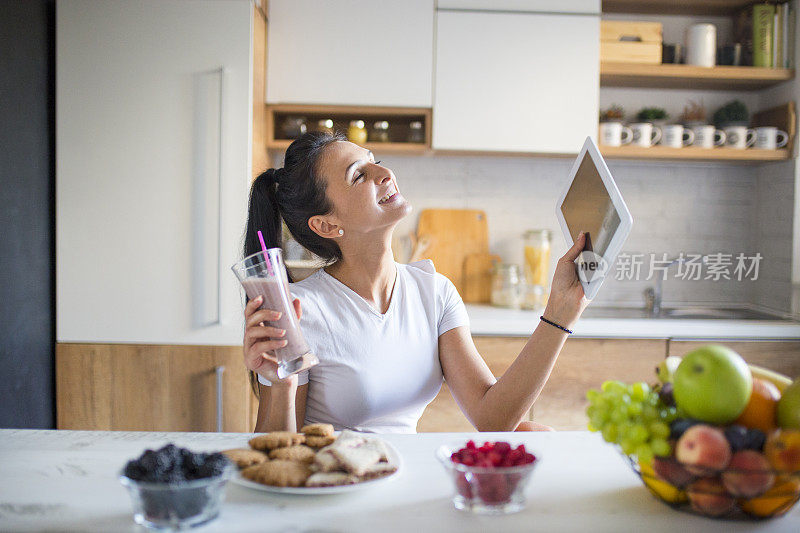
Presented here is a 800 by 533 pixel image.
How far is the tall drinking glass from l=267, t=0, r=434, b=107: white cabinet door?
71.4 inches

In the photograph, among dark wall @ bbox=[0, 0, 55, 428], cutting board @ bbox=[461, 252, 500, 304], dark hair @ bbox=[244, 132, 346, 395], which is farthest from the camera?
cutting board @ bbox=[461, 252, 500, 304]

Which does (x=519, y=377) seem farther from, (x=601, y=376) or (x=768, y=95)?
(x=768, y=95)

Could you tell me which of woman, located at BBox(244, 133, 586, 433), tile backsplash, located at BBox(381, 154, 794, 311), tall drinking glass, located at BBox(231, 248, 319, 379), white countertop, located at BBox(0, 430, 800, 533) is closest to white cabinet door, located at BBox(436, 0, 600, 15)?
tile backsplash, located at BBox(381, 154, 794, 311)

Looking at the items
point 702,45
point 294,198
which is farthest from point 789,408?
point 702,45

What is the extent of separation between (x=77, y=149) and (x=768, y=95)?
9.95 ft

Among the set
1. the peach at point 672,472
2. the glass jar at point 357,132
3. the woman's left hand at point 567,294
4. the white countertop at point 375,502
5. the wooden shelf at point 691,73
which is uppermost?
the wooden shelf at point 691,73

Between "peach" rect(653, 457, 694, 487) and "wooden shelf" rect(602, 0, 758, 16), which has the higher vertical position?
"wooden shelf" rect(602, 0, 758, 16)

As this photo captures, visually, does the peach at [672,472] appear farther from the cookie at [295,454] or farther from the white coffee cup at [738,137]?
the white coffee cup at [738,137]

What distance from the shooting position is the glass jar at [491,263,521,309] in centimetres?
296

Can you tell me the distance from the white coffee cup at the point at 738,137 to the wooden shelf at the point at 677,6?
0.59 meters

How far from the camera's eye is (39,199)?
247 cm

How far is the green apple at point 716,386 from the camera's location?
2.58 feet

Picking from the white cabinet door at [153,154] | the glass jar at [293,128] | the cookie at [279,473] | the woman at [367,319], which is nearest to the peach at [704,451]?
the cookie at [279,473]

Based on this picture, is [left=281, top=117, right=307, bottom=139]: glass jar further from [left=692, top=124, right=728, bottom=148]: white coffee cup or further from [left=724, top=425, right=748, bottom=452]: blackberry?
[left=724, top=425, right=748, bottom=452]: blackberry
